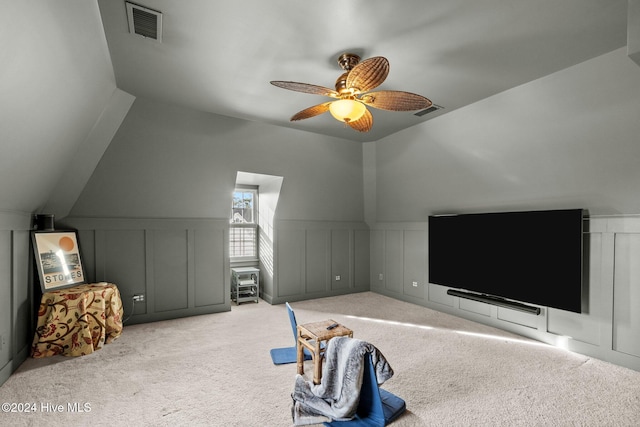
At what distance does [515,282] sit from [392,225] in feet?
7.92

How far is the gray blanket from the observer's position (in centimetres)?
219

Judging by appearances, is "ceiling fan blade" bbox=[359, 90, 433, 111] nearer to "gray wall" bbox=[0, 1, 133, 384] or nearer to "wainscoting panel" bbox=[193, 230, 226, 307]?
"gray wall" bbox=[0, 1, 133, 384]

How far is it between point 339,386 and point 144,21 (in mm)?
3219

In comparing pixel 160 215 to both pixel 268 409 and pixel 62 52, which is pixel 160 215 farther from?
pixel 268 409

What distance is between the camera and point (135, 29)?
262cm

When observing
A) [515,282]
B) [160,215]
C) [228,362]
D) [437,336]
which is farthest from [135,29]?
[515,282]

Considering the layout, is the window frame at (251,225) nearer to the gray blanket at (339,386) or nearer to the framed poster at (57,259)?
the framed poster at (57,259)

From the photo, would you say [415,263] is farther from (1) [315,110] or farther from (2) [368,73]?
(2) [368,73]

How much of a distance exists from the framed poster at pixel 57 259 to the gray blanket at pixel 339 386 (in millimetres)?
3173

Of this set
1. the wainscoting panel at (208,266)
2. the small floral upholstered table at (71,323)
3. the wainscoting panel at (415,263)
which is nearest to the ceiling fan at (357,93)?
the wainscoting panel at (208,266)

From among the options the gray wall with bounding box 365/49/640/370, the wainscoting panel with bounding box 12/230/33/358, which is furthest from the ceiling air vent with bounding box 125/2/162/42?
the gray wall with bounding box 365/49/640/370

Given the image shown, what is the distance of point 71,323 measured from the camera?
340 centimetres

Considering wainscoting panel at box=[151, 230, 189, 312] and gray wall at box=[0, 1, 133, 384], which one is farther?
wainscoting panel at box=[151, 230, 189, 312]

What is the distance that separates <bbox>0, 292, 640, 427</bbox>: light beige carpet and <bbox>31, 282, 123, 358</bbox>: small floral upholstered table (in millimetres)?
122
